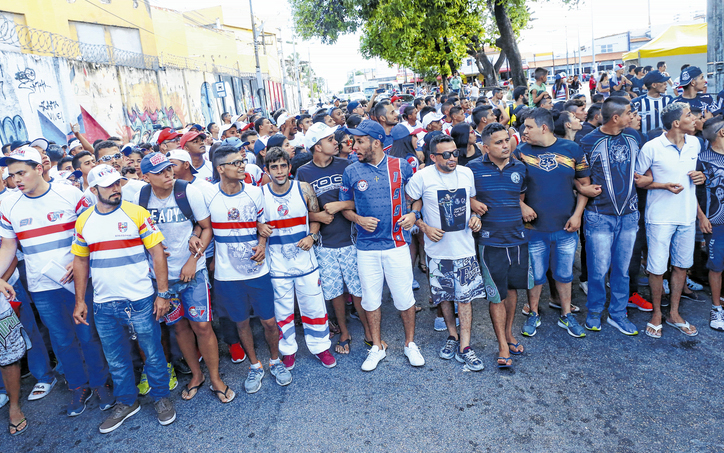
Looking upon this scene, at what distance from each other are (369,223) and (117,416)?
2526mm

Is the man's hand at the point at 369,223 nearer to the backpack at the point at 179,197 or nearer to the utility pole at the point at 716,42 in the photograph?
the backpack at the point at 179,197

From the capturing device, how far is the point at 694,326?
4.52 meters

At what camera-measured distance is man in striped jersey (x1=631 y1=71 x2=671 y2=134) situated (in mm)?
6367

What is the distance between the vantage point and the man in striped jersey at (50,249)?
3891 mm

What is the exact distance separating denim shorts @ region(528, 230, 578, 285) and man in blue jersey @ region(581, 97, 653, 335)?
22cm

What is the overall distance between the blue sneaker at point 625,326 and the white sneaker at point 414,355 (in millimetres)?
1864

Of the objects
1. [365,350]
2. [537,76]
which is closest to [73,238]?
[365,350]

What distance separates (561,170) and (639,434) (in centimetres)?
217

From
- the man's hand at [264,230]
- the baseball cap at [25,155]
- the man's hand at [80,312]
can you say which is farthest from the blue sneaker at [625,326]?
the baseball cap at [25,155]

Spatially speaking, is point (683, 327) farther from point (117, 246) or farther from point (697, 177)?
point (117, 246)

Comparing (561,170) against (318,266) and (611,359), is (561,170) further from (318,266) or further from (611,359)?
(318,266)

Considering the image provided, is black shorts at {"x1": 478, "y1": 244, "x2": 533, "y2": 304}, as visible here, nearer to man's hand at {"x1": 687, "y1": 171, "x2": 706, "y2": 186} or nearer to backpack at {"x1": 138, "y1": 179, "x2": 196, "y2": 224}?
man's hand at {"x1": 687, "y1": 171, "x2": 706, "y2": 186}

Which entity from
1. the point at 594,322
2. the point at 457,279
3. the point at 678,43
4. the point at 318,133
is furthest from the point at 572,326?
the point at 678,43

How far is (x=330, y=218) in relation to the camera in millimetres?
4367
